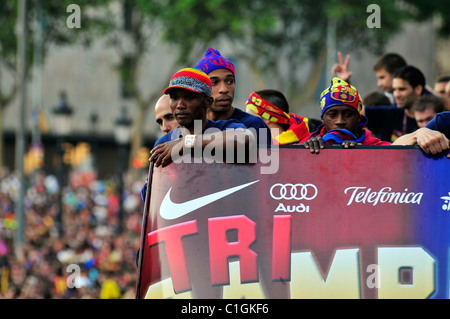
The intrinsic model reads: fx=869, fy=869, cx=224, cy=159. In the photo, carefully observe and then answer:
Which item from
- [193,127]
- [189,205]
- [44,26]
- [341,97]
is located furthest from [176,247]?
[44,26]

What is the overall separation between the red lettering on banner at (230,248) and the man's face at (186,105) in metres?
0.71

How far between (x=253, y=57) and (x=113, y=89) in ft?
38.8

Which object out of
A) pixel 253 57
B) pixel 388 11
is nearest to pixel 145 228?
pixel 388 11

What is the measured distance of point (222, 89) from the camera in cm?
531

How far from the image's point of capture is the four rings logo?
3.82 meters

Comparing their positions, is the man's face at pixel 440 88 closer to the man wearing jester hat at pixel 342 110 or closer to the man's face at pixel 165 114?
the man's face at pixel 165 114

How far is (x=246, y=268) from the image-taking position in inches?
147

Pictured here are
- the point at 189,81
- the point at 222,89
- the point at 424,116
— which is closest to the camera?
the point at 189,81

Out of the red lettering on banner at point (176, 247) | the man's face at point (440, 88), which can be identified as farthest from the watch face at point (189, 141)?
the man's face at point (440, 88)

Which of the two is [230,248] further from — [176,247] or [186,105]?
[186,105]

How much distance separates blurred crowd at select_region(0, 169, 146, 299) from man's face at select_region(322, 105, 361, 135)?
229 cm

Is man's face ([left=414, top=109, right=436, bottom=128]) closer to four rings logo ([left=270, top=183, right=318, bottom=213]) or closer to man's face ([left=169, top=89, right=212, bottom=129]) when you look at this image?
man's face ([left=169, top=89, right=212, bottom=129])

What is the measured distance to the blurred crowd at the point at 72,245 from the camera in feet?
47.3

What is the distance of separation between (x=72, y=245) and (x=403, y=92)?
12659 mm
